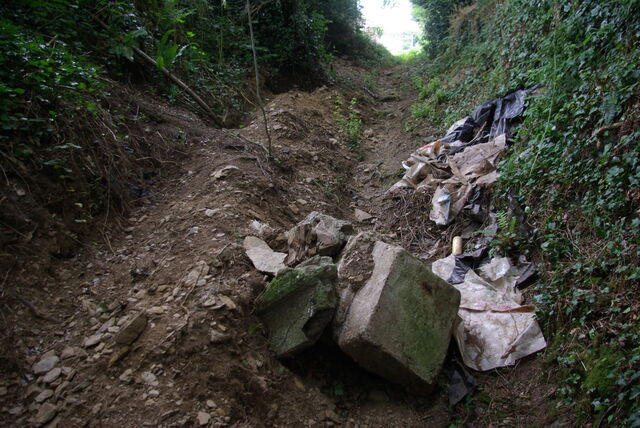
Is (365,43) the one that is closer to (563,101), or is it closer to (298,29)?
(298,29)

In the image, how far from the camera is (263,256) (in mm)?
2865

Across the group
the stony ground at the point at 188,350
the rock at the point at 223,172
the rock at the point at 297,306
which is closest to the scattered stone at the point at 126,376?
the stony ground at the point at 188,350

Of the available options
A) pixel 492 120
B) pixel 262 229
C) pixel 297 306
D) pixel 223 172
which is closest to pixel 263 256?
pixel 262 229

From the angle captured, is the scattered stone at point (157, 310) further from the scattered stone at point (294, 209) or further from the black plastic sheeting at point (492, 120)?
the black plastic sheeting at point (492, 120)

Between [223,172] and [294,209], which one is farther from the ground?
[223,172]

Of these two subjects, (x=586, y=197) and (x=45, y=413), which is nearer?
(x=45, y=413)

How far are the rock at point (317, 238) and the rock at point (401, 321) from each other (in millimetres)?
393

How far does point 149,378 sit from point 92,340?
0.47 meters

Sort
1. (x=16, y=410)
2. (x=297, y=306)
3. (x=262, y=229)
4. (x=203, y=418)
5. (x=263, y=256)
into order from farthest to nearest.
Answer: (x=262, y=229) < (x=263, y=256) < (x=297, y=306) < (x=203, y=418) < (x=16, y=410)

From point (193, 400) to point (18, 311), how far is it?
116cm

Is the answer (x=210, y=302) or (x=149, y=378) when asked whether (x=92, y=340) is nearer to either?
(x=149, y=378)

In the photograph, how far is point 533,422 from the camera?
6.97ft

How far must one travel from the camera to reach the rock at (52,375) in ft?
6.57

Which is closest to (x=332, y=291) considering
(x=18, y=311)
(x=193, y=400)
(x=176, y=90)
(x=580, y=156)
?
(x=193, y=400)
